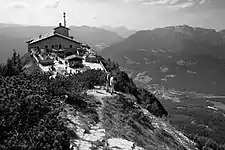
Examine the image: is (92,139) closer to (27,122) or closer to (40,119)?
(40,119)

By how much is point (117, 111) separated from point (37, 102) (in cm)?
886

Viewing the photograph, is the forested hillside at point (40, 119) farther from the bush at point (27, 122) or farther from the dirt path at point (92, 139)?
the dirt path at point (92, 139)

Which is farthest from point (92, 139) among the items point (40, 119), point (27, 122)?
point (27, 122)

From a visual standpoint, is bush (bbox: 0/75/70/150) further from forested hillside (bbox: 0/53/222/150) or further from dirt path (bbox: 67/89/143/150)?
dirt path (bbox: 67/89/143/150)

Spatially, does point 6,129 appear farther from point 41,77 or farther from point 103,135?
point 41,77


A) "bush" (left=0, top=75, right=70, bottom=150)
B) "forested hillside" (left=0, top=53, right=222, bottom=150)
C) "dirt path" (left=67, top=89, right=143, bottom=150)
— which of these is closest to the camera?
"bush" (left=0, top=75, right=70, bottom=150)

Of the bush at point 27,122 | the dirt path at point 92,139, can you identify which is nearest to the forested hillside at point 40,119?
the bush at point 27,122

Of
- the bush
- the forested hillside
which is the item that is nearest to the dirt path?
the forested hillside

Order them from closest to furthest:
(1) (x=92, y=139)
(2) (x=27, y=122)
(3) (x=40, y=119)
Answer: (2) (x=27, y=122) < (3) (x=40, y=119) < (1) (x=92, y=139)

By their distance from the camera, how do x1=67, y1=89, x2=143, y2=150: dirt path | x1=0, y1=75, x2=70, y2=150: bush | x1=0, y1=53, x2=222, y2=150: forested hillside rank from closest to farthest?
x1=0, y1=75, x2=70, y2=150: bush → x1=0, y1=53, x2=222, y2=150: forested hillside → x1=67, y1=89, x2=143, y2=150: dirt path

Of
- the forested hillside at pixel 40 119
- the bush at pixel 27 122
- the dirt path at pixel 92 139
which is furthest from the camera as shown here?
the dirt path at pixel 92 139

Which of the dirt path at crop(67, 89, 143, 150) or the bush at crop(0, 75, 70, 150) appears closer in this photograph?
the bush at crop(0, 75, 70, 150)

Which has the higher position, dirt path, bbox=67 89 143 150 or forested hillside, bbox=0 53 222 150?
forested hillside, bbox=0 53 222 150

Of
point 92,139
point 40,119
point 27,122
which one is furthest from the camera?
point 92,139
